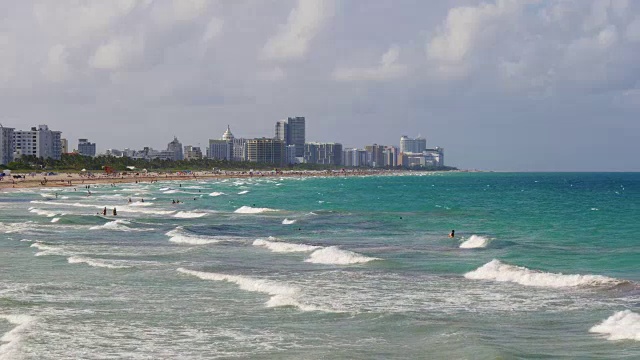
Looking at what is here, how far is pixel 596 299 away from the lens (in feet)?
84.1

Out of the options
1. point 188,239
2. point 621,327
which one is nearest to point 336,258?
point 188,239

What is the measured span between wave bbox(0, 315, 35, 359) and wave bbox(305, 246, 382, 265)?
16.0m

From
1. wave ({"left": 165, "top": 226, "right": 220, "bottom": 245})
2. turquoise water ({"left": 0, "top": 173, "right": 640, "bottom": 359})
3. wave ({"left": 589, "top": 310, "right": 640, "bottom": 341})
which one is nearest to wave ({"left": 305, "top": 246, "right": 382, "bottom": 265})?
turquoise water ({"left": 0, "top": 173, "right": 640, "bottom": 359})

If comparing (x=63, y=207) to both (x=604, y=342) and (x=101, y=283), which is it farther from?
(x=604, y=342)

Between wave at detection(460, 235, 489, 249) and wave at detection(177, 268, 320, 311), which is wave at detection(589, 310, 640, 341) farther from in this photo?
wave at detection(460, 235, 489, 249)

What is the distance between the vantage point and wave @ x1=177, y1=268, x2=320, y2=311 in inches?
991

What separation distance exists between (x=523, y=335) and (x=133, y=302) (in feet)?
42.5

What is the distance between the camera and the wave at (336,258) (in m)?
36.0

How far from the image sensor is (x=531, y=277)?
3048 cm

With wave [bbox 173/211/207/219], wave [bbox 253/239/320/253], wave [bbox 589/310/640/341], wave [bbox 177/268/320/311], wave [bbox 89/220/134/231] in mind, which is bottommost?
wave [bbox 173/211/207/219]

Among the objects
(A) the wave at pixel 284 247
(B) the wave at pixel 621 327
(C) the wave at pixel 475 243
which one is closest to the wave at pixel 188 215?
(A) the wave at pixel 284 247

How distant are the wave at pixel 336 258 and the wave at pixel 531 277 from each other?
600 cm

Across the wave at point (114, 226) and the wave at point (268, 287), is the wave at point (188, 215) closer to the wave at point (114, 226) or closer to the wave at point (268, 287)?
the wave at point (114, 226)

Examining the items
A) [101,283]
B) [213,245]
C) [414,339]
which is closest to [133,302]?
Result: [101,283]
